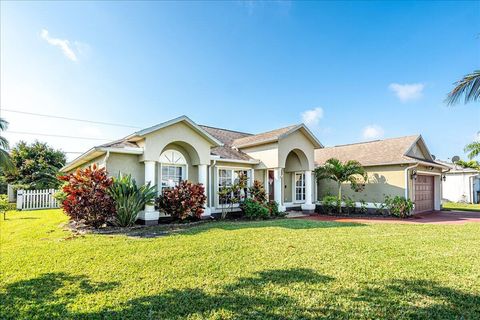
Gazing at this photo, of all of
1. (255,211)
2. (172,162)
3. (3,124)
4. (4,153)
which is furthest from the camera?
(255,211)

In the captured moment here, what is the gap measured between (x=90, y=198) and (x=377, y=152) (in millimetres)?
18523

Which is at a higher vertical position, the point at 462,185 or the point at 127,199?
the point at 127,199

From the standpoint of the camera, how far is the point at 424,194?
1927 centimetres

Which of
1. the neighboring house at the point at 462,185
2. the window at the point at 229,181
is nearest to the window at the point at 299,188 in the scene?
the window at the point at 229,181

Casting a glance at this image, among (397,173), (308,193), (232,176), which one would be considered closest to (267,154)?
(232,176)

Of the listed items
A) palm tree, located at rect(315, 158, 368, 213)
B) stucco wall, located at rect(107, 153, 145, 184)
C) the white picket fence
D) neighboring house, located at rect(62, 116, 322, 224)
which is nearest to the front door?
neighboring house, located at rect(62, 116, 322, 224)

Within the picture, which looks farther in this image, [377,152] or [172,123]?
[377,152]

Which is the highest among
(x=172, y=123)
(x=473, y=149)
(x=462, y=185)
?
(x=172, y=123)

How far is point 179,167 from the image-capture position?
1417 cm

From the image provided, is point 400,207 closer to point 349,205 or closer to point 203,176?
point 349,205

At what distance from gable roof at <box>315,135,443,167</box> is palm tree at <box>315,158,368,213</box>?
132cm

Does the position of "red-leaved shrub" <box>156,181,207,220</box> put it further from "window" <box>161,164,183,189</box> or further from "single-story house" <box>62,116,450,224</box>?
"window" <box>161,164,183,189</box>

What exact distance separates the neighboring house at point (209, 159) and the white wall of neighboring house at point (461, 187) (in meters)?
20.5

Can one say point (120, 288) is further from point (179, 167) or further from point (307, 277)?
point (179, 167)
